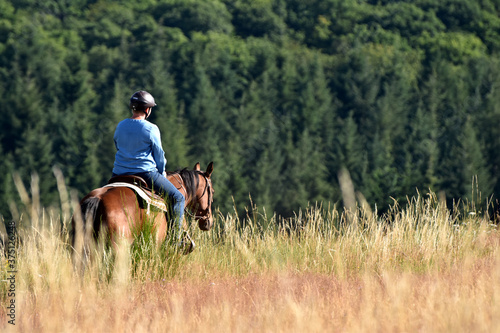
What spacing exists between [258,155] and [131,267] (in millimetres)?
76704

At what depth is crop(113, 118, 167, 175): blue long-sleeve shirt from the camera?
6832mm

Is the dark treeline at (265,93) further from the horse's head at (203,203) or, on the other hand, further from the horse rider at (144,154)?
the horse rider at (144,154)

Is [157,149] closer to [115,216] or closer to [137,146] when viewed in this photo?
[137,146]

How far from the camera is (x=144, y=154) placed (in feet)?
22.6

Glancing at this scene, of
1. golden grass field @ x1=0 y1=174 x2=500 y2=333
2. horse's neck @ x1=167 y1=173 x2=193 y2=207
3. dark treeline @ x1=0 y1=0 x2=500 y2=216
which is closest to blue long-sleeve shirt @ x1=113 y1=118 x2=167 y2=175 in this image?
horse's neck @ x1=167 y1=173 x2=193 y2=207

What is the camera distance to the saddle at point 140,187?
645 cm

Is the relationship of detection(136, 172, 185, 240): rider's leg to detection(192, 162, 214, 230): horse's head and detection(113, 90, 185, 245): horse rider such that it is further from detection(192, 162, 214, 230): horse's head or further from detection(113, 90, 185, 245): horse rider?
detection(192, 162, 214, 230): horse's head

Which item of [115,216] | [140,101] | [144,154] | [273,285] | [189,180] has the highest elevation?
[140,101]

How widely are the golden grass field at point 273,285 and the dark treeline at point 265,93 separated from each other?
5138 cm

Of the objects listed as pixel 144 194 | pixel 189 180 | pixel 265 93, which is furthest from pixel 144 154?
pixel 265 93

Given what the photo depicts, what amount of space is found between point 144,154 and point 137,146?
0.10 metres

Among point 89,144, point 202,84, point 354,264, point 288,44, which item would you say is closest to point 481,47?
point 288,44

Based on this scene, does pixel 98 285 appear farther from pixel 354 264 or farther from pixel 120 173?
pixel 354 264

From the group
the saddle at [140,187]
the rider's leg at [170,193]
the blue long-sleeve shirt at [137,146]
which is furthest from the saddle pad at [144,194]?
the blue long-sleeve shirt at [137,146]
